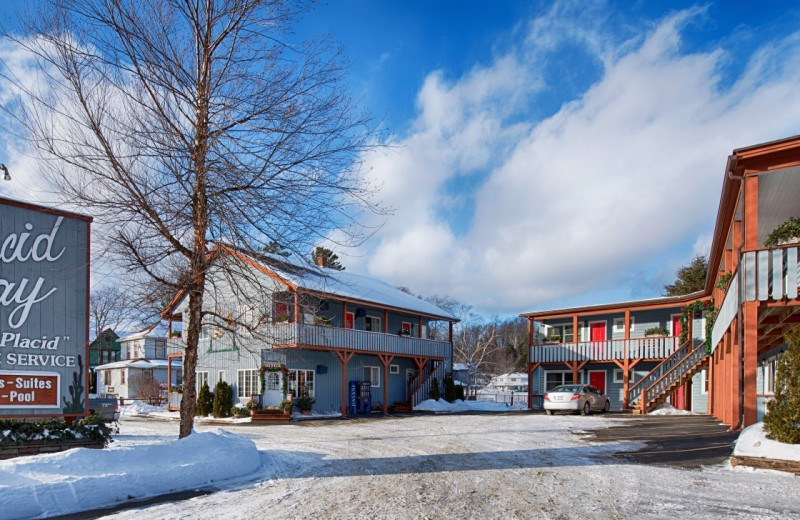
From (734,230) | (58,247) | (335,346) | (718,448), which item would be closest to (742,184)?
(734,230)

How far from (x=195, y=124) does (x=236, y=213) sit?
Answer: 5.43ft

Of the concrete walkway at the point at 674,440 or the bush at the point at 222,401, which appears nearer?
the concrete walkway at the point at 674,440

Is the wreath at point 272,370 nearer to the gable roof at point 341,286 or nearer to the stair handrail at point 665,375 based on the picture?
the gable roof at point 341,286

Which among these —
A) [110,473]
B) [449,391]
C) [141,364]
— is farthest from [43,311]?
[141,364]

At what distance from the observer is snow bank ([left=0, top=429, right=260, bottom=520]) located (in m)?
7.38

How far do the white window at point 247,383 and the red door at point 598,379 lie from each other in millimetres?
17194

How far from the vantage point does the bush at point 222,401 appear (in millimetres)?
25609

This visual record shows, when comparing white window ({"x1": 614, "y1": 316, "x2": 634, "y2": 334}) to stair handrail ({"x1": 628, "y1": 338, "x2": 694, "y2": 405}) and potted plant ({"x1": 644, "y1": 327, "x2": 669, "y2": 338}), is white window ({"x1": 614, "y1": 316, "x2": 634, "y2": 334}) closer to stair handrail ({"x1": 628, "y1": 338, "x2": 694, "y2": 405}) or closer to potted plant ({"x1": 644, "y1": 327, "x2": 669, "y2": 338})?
potted plant ({"x1": 644, "y1": 327, "x2": 669, "y2": 338})

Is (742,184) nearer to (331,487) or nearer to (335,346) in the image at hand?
(331,487)

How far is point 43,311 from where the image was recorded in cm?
1063

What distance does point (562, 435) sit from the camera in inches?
624

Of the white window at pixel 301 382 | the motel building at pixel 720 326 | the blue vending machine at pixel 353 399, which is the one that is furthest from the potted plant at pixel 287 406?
the motel building at pixel 720 326

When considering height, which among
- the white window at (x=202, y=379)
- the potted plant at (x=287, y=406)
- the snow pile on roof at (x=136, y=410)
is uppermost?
the white window at (x=202, y=379)

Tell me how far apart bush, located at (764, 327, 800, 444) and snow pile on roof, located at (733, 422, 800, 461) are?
0.14 meters
